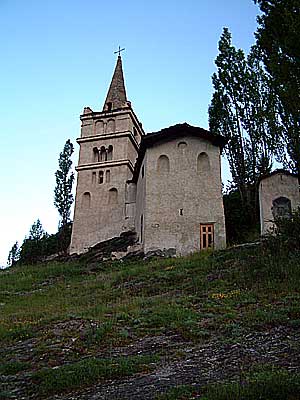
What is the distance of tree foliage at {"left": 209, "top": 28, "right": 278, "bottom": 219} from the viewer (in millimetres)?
30203

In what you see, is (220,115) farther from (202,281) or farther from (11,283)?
(202,281)

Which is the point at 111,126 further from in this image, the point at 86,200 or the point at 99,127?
the point at 86,200

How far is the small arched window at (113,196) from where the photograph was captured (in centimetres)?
3528

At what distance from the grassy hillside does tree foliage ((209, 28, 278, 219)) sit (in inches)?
523

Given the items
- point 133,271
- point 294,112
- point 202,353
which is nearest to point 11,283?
point 133,271

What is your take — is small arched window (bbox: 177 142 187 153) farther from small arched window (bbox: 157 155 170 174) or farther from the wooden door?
the wooden door

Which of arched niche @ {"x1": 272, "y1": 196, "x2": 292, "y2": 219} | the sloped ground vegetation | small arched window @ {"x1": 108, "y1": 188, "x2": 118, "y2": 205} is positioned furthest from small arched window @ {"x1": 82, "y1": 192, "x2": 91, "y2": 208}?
the sloped ground vegetation

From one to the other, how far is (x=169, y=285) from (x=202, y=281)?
4.15 ft

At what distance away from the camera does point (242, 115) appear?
103 feet

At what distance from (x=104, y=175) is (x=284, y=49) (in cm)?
2077

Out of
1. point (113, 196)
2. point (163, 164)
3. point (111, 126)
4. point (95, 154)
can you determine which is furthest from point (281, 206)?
point (111, 126)

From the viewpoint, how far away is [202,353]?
8.22 meters

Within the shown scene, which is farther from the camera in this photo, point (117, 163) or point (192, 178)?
point (117, 163)

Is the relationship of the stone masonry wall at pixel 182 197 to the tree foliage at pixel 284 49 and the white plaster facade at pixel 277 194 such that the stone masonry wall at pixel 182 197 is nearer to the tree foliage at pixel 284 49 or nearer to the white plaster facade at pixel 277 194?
the white plaster facade at pixel 277 194
